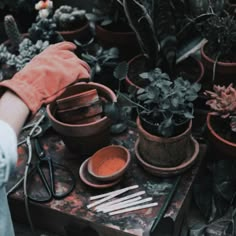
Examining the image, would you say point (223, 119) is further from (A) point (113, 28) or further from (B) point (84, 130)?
(A) point (113, 28)

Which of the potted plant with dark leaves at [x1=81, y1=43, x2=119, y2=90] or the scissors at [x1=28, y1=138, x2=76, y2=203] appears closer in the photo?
the scissors at [x1=28, y1=138, x2=76, y2=203]

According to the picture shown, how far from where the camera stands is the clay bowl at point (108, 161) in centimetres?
132

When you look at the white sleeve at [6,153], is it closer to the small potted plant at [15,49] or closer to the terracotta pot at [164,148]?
the terracotta pot at [164,148]

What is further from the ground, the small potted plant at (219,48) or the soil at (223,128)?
the small potted plant at (219,48)

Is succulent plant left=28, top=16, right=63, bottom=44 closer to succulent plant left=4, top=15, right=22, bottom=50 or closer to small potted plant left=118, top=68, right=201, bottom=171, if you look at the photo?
succulent plant left=4, top=15, right=22, bottom=50

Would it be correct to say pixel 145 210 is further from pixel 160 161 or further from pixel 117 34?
pixel 117 34

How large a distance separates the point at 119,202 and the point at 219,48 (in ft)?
2.04

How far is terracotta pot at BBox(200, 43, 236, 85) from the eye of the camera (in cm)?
147

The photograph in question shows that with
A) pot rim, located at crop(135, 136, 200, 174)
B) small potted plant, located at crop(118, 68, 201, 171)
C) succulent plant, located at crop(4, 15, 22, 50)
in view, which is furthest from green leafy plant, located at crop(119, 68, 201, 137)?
succulent plant, located at crop(4, 15, 22, 50)

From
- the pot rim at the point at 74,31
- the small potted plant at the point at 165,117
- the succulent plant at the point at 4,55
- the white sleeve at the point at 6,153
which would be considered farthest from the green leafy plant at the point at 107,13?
the white sleeve at the point at 6,153

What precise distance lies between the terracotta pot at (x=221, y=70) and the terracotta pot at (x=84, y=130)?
14.7 inches

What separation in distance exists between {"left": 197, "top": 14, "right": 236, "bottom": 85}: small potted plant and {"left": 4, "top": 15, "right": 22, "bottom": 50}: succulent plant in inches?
28.1

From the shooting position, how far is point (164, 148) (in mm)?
1269

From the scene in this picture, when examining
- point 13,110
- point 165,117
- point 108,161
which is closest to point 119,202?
point 108,161
